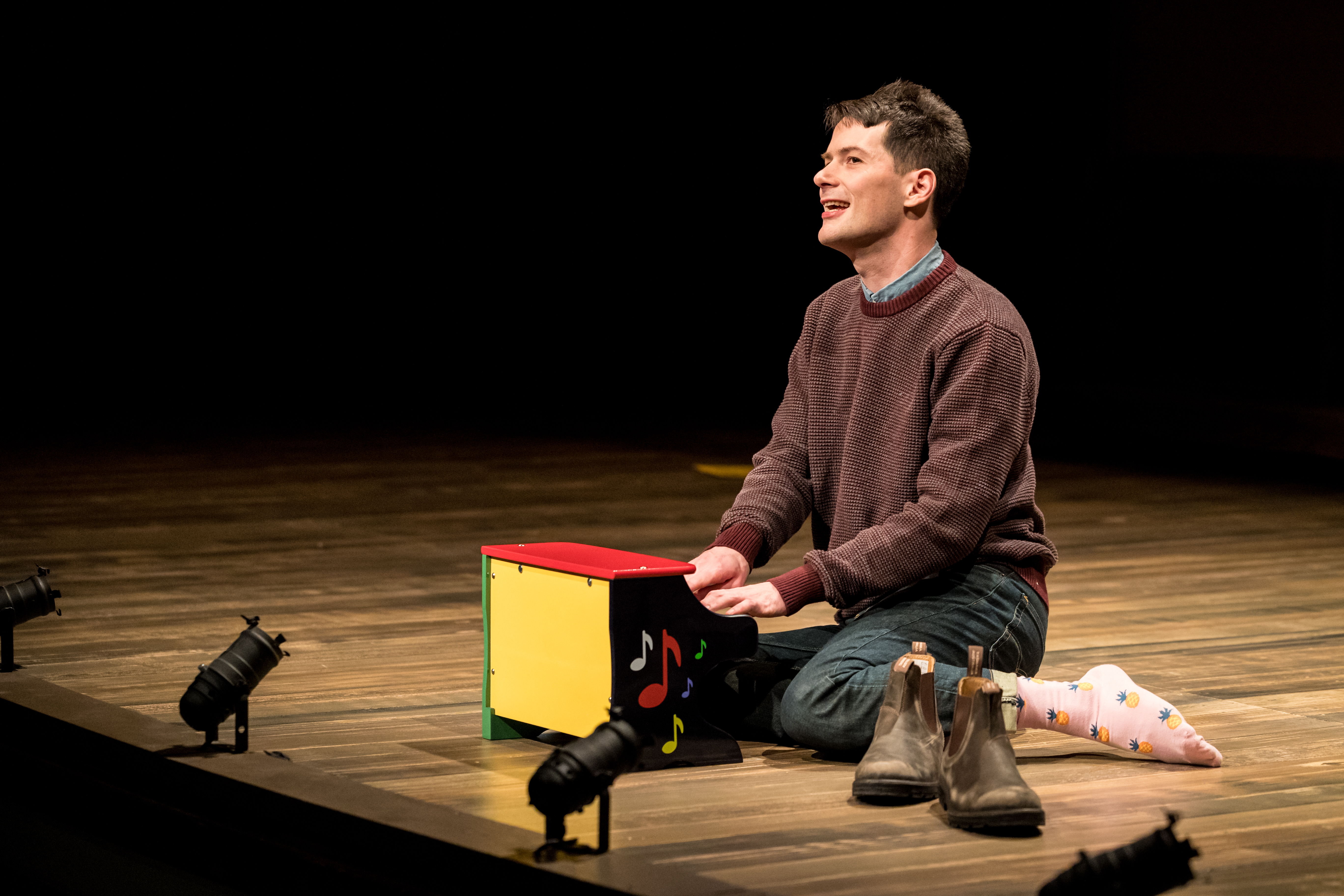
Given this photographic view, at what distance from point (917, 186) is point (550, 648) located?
2.86 ft

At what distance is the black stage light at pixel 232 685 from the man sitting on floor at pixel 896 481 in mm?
636

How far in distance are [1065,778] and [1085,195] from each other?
20.6 ft

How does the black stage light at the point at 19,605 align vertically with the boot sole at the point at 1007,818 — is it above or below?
above

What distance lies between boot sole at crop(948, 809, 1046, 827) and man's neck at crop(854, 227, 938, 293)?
2.95 feet

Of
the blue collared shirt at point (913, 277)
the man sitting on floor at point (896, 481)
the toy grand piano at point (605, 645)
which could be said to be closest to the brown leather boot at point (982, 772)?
the man sitting on floor at point (896, 481)

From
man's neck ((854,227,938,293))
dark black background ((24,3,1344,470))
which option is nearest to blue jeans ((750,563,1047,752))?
man's neck ((854,227,938,293))

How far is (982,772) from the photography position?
2.46 m

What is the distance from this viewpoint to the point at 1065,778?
9.05ft

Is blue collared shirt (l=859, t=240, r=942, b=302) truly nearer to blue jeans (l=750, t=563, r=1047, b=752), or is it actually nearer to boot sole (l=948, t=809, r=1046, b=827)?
blue jeans (l=750, t=563, r=1047, b=752)

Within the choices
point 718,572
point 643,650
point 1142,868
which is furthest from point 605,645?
point 1142,868

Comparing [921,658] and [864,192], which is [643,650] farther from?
[864,192]

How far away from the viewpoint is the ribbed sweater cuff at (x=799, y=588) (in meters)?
2.80

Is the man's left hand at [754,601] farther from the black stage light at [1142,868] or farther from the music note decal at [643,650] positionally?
the black stage light at [1142,868]

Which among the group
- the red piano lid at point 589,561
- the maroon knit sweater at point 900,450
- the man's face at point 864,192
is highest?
the man's face at point 864,192
